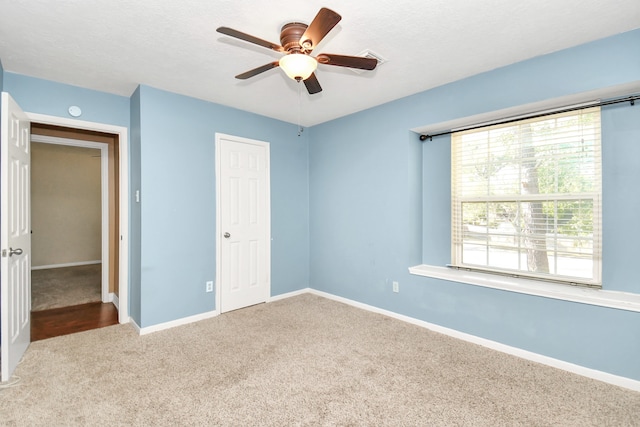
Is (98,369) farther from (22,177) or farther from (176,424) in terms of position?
(22,177)

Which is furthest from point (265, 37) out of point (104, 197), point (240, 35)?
point (104, 197)

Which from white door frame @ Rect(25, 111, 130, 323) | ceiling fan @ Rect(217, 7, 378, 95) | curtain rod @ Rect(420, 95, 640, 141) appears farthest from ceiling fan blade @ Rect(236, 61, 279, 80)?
curtain rod @ Rect(420, 95, 640, 141)

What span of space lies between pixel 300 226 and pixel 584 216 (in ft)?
10.5

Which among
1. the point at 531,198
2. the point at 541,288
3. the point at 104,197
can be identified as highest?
the point at 104,197

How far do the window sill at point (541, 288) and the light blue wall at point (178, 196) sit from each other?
8.04 ft

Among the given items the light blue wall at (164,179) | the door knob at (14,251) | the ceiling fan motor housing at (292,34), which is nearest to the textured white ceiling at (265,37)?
the ceiling fan motor housing at (292,34)

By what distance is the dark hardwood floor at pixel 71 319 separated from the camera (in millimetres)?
3129

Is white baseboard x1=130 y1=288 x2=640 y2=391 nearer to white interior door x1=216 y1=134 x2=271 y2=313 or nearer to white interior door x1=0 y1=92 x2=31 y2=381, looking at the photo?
white interior door x1=216 y1=134 x2=271 y2=313

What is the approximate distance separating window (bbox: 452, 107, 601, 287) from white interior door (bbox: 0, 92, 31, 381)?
3.91m

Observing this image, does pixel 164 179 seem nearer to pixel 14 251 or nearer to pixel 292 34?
pixel 14 251

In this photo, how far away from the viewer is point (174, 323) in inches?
129

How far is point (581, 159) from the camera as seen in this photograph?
8.32 feet

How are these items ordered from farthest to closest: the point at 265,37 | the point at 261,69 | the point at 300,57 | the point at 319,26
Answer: the point at 265,37, the point at 261,69, the point at 300,57, the point at 319,26

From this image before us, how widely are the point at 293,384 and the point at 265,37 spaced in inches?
99.7
